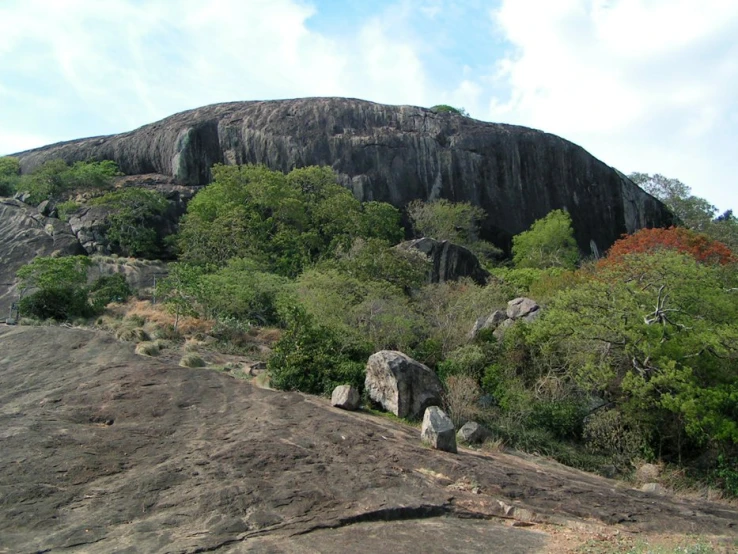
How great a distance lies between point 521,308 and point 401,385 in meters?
7.46

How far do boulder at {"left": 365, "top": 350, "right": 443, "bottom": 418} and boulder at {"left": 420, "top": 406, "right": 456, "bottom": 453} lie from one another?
3.93 metres

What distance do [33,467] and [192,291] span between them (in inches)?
624

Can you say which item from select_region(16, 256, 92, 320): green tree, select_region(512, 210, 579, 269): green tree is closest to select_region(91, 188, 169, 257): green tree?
select_region(16, 256, 92, 320): green tree

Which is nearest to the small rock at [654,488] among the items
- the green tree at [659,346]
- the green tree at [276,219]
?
the green tree at [659,346]

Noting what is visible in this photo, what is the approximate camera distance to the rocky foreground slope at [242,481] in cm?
854

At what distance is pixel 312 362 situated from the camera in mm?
19422

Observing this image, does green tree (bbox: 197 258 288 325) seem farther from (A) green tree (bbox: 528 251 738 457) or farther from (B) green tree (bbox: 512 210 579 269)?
(B) green tree (bbox: 512 210 579 269)

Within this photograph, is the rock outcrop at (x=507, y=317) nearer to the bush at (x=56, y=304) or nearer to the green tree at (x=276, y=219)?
the green tree at (x=276, y=219)

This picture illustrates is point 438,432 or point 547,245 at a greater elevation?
point 547,245

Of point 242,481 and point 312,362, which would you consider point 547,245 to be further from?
point 242,481

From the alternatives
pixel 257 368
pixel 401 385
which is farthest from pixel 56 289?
pixel 401 385

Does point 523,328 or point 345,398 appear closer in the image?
point 345,398

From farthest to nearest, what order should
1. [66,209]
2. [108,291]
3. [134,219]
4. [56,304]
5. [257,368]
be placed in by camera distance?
[66,209], [134,219], [108,291], [56,304], [257,368]

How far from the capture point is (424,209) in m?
43.0
